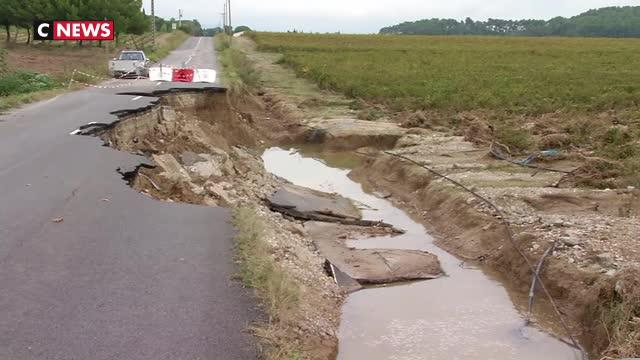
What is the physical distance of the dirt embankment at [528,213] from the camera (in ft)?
26.5

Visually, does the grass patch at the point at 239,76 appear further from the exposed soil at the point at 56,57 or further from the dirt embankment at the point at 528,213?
the dirt embankment at the point at 528,213

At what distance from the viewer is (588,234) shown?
998 cm

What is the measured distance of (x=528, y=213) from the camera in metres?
12.0

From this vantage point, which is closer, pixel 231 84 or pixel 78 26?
pixel 231 84

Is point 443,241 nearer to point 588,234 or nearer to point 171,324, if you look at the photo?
point 588,234

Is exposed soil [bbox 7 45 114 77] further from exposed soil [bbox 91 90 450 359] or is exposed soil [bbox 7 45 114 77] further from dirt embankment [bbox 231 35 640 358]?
dirt embankment [bbox 231 35 640 358]

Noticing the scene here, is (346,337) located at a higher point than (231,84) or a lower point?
lower

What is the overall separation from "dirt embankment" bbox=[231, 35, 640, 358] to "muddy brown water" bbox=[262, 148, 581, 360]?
14.8 inches

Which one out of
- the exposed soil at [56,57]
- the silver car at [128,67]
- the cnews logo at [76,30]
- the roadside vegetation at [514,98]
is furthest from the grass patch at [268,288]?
the cnews logo at [76,30]

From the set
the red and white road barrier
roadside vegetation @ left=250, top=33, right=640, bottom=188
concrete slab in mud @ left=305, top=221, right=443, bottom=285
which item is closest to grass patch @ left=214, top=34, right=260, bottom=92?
the red and white road barrier

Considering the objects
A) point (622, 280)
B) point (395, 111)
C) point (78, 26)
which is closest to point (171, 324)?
point (622, 280)

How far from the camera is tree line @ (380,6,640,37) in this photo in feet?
500

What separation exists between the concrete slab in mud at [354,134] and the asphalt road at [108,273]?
11.9 metres

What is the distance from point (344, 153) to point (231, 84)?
8.33 metres
